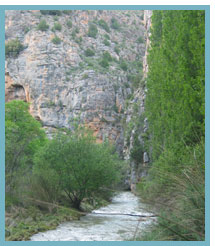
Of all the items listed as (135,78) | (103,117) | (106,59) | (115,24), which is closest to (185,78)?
(103,117)

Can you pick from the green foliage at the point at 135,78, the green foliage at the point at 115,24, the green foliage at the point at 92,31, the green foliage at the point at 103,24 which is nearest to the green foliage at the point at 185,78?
the green foliage at the point at 135,78

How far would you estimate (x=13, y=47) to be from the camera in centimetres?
3531

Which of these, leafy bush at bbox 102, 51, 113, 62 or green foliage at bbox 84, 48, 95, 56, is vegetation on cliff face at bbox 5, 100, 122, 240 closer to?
green foliage at bbox 84, 48, 95, 56

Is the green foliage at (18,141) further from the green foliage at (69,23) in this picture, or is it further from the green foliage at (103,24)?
the green foliage at (103,24)

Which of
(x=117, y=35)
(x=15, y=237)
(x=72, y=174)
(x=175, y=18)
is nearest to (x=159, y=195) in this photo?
(x=15, y=237)

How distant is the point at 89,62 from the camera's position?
37281 millimetres

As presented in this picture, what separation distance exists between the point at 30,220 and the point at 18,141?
16.4ft

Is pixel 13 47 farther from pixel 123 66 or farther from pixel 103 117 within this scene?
pixel 123 66

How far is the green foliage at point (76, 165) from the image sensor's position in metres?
11.9

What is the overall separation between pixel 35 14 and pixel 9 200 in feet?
111

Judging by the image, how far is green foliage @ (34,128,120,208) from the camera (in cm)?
1190

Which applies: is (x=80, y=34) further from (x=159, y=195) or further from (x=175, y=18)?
(x=159, y=195)

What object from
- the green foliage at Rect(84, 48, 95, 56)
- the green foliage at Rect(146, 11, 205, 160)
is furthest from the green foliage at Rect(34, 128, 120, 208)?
the green foliage at Rect(84, 48, 95, 56)

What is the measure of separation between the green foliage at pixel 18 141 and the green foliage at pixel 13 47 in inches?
756
